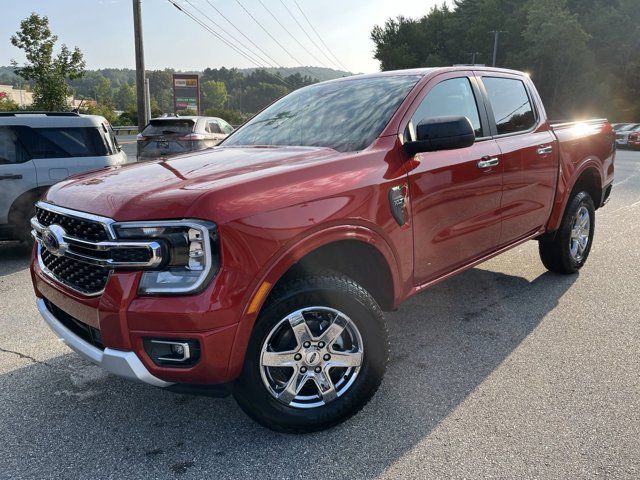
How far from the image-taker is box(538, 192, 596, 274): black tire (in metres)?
4.87

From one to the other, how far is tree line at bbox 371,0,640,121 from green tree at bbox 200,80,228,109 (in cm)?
6911

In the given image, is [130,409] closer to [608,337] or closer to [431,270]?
[431,270]

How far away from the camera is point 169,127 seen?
12602mm

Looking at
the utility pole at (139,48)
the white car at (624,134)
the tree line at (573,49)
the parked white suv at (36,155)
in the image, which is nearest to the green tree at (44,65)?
the utility pole at (139,48)

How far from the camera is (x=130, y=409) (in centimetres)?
295

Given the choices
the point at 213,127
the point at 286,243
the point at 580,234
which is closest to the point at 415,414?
the point at 286,243

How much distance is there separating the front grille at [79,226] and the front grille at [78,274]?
13 cm

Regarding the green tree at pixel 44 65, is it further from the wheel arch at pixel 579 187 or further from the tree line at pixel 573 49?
the tree line at pixel 573 49

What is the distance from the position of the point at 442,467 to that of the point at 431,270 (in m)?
1.24

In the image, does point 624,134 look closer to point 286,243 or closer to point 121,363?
point 286,243

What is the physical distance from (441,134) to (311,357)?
1410 mm

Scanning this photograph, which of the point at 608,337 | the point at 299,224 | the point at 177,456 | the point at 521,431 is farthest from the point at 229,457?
the point at 608,337

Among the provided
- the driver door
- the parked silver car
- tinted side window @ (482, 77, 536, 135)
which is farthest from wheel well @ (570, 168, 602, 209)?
the parked silver car

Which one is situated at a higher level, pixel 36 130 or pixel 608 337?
pixel 36 130
